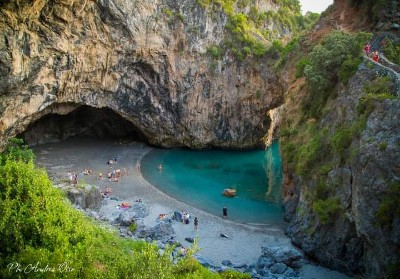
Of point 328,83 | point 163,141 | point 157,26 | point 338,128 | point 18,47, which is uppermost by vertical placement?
point 157,26

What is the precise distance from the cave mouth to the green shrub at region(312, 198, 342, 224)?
1337 inches

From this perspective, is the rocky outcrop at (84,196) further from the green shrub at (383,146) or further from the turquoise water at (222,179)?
the green shrub at (383,146)

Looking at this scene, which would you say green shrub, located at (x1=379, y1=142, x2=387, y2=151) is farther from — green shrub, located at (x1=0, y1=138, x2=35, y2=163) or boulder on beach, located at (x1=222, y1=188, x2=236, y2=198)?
green shrub, located at (x1=0, y1=138, x2=35, y2=163)

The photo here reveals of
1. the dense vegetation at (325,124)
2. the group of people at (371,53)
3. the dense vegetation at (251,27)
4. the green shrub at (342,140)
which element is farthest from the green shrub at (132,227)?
the dense vegetation at (251,27)

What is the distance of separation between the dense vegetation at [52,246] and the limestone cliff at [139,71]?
17.8 metres

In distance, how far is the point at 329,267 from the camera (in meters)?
21.7

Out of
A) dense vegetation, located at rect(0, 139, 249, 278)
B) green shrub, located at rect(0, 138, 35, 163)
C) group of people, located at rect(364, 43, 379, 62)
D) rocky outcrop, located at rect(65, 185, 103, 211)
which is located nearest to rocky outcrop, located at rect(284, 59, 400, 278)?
group of people, located at rect(364, 43, 379, 62)

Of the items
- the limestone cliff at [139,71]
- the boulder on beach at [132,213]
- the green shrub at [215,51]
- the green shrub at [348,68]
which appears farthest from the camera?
the green shrub at [215,51]

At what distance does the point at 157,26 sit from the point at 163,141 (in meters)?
15.0

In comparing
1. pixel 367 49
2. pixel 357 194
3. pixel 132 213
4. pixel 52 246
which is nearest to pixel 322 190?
pixel 357 194

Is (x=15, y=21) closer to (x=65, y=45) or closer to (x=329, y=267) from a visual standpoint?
(x=65, y=45)

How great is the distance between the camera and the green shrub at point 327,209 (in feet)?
69.3

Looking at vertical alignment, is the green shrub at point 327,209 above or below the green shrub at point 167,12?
below

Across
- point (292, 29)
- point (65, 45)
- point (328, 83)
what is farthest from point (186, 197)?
point (292, 29)
